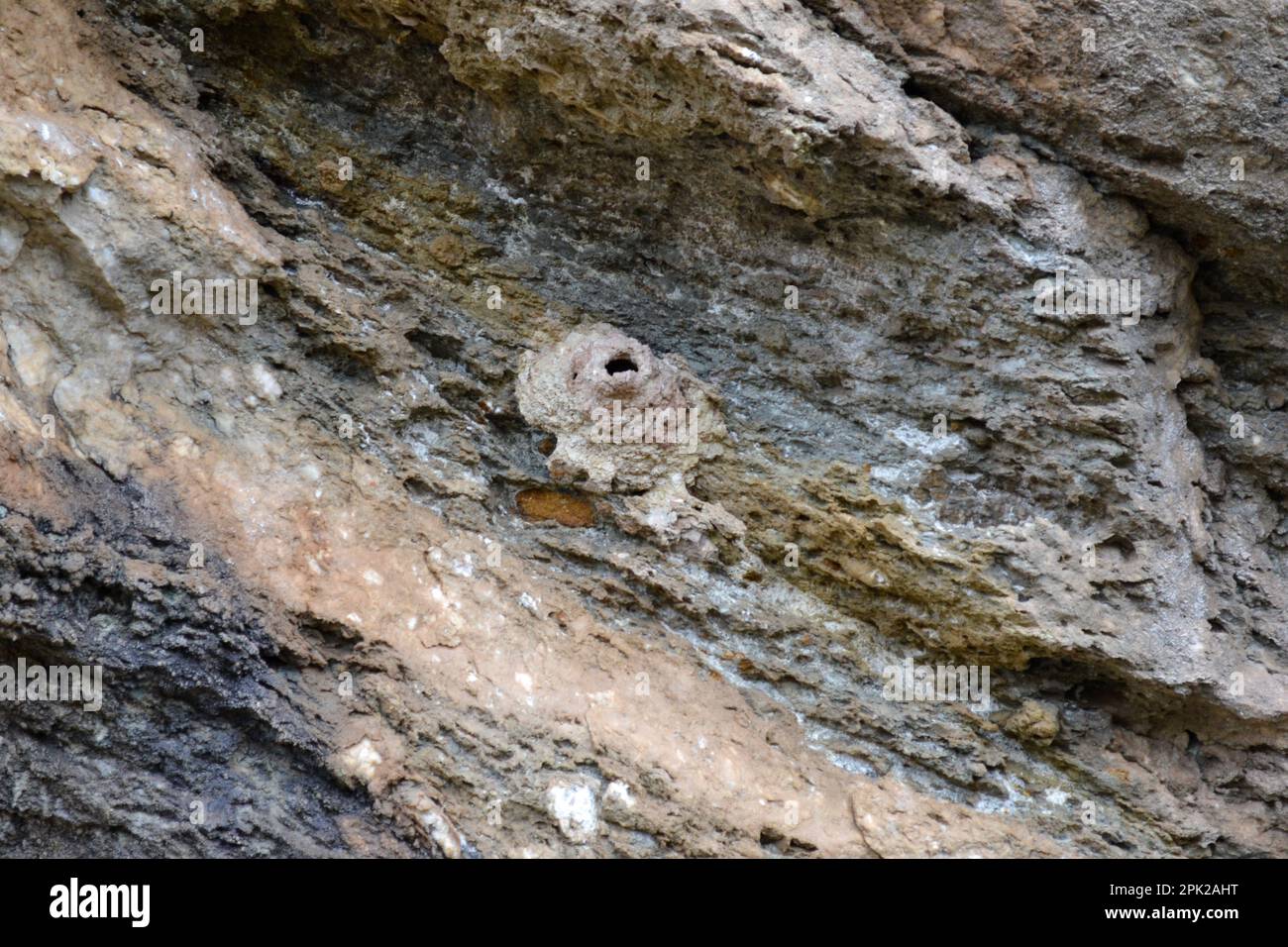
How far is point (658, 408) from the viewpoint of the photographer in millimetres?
4582

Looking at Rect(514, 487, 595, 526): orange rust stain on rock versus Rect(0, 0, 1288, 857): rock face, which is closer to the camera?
Rect(0, 0, 1288, 857): rock face

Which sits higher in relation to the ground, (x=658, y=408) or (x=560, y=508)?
(x=658, y=408)

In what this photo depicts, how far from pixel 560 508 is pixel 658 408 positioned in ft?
1.78

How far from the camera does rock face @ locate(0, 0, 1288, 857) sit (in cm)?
398

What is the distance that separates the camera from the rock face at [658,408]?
3984mm

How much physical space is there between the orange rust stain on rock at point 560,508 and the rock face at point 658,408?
0.05 feet

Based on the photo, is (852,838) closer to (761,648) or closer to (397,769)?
(761,648)

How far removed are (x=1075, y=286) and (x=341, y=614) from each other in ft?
9.57

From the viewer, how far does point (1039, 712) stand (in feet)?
14.2

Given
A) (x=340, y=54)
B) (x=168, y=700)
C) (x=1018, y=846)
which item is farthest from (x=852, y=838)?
(x=340, y=54)

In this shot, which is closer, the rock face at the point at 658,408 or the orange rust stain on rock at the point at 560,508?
the rock face at the point at 658,408

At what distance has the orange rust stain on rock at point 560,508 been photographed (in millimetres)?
4543

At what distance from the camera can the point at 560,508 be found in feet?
Answer: 14.9

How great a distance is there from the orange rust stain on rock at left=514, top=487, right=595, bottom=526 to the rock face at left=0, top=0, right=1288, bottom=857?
0.02m
